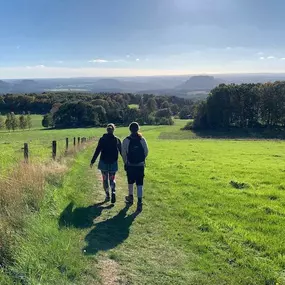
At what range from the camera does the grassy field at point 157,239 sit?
18.6ft

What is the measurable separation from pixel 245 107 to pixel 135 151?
66.3 metres

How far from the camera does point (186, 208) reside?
32.2 ft

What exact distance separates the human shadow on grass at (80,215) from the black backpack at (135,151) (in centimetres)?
153

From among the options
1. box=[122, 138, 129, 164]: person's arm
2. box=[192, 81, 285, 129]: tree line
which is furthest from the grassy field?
box=[192, 81, 285, 129]: tree line

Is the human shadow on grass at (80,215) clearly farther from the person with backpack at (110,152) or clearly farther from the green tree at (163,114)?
the green tree at (163,114)

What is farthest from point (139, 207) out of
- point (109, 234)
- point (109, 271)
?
point (109, 271)

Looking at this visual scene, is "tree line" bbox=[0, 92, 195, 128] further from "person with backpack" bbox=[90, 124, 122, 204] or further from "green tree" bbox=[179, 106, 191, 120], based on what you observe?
"person with backpack" bbox=[90, 124, 122, 204]

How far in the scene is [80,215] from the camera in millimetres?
8898

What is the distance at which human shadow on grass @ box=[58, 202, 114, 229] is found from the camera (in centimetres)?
805

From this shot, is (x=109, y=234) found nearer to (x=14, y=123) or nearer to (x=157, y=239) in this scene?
(x=157, y=239)

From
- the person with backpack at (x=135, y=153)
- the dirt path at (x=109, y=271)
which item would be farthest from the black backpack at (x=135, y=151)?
the dirt path at (x=109, y=271)

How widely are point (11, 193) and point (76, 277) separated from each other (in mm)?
2916

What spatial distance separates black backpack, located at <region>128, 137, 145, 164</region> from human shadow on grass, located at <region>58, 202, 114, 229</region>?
153 centimetres

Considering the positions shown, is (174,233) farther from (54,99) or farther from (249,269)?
(54,99)
